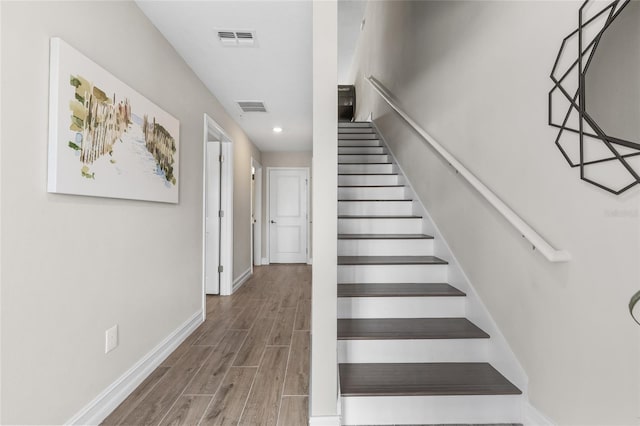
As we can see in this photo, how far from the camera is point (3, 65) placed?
1192 mm

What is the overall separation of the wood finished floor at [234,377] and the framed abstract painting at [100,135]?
116cm

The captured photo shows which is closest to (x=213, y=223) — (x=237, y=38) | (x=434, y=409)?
(x=237, y=38)

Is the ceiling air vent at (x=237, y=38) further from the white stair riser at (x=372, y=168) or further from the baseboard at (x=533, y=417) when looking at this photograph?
the baseboard at (x=533, y=417)

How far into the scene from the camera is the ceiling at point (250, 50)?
2.10 m

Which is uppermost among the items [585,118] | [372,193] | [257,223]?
[585,118]

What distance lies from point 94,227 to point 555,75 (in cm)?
223

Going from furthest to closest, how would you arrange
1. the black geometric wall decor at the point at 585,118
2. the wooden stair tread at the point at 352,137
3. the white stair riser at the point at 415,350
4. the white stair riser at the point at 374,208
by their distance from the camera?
the wooden stair tread at the point at 352,137, the white stair riser at the point at 374,208, the white stair riser at the point at 415,350, the black geometric wall decor at the point at 585,118

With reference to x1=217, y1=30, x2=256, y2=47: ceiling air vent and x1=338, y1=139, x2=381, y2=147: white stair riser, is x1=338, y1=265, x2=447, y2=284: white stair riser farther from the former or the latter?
x1=338, y1=139, x2=381, y2=147: white stair riser

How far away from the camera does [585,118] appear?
121cm

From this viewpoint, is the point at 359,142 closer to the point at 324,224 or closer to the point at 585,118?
the point at 324,224

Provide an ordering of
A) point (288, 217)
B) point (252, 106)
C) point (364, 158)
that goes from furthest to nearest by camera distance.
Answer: point (288, 217)
point (364, 158)
point (252, 106)

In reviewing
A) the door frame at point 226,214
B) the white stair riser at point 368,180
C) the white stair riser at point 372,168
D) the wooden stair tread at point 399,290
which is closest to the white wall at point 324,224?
the wooden stair tread at point 399,290

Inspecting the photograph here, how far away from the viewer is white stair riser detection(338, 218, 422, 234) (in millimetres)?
2871

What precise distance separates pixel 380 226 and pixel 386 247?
0.30 m
